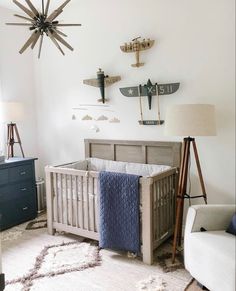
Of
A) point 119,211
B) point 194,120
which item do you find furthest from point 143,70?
point 119,211

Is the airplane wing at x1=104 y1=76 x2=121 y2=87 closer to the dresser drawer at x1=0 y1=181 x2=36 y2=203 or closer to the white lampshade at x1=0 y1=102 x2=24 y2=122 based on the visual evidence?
the white lampshade at x1=0 y1=102 x2=24 y2=122

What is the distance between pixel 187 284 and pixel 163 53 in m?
2.13

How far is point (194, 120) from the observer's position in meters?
2.21

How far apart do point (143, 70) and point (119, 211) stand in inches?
59.4

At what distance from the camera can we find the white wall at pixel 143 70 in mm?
2514

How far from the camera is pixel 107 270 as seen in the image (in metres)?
2.35

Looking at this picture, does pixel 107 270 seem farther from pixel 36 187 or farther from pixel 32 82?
pixel 32 82

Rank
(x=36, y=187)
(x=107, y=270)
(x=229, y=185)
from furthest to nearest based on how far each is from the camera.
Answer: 1. (x=36, y=187)
2. (x=229, y=185)
3. (x=107, y=270)

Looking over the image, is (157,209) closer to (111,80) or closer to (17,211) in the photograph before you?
(111,80)

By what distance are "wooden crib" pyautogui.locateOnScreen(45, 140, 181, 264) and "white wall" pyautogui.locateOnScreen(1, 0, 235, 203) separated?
0.17 metres

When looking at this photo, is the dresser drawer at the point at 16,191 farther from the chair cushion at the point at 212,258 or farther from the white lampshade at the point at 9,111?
Answer: the chair cushion at the point at 212,258

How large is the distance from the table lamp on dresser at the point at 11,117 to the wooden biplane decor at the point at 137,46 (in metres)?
1.45

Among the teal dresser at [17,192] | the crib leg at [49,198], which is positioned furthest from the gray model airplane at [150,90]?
the teal dresser at [17,192]

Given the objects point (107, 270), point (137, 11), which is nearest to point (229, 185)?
point (107, 270)
